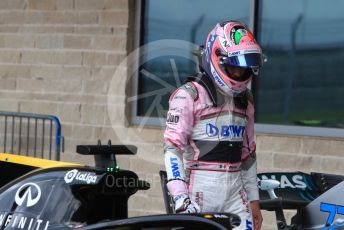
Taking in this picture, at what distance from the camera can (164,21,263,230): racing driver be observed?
509 cm

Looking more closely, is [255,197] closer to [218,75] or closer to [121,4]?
[218,75]

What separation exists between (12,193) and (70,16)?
5.15 metres

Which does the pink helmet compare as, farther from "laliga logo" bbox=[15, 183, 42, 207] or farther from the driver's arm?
"laliga logo" bbox=[15, 183, 42, 207]

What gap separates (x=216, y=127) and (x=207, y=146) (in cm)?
12

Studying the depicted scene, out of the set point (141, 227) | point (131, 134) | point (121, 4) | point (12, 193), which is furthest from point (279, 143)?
point (141, 227)

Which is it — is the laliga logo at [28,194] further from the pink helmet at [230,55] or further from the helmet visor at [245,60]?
the helmet visor at [245,60]

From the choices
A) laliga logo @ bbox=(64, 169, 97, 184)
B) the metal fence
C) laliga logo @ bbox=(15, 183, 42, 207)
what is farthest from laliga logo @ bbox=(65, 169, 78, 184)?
the metal fence

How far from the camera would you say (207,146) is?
5172 millimetres

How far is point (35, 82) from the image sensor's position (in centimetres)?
1041

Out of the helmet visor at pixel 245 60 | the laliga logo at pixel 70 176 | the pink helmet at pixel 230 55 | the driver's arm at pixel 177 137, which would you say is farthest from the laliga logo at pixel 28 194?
the helmet visor at pixel 245 60

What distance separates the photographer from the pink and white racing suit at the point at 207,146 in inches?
200

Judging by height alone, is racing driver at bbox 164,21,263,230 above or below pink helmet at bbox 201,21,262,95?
below

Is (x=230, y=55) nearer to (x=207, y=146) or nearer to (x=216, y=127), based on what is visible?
(x=216, y=127)

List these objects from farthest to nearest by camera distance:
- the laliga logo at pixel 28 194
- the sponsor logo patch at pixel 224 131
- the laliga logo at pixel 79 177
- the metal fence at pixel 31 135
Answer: the metal fence at pixel 31 135 < the sponsor logo patch at pixel 224 131 < the laliga logo at pixel 28 194 < the laliga logo at pixel 79 177
